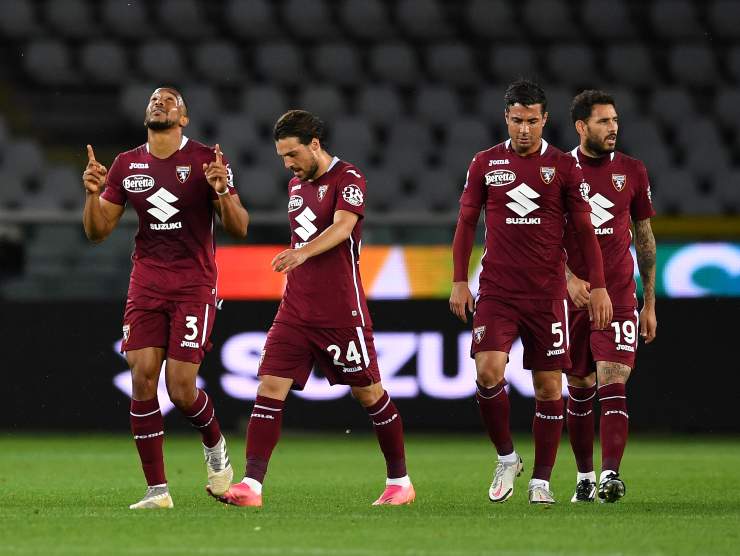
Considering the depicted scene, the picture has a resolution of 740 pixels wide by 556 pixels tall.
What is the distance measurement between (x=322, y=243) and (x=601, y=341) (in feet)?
5.52

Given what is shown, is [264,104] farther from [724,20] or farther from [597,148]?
[597,148]

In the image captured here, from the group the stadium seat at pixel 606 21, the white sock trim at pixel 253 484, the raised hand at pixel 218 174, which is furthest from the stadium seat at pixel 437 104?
the white sock trim at pixel 253 484

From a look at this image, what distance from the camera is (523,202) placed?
24.8 ft

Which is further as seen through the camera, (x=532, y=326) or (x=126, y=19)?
(x=126, y=19)

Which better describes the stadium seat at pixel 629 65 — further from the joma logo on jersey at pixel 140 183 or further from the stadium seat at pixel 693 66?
the joma logo on jersey at pixel 140 183

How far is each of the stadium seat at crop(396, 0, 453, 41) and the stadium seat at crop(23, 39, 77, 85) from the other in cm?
407

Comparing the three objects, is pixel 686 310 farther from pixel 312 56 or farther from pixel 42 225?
pixel 312 56

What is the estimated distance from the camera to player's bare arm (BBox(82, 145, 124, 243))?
23.4 ft

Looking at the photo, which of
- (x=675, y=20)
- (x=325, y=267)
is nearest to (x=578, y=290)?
(x=325, y=267)

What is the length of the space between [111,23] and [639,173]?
11295 millimetres

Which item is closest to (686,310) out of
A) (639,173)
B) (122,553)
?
(639,173)

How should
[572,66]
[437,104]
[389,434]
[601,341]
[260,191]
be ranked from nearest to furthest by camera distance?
[389,434] → [601,341] → [260,191] → [437,104] → [572,66]

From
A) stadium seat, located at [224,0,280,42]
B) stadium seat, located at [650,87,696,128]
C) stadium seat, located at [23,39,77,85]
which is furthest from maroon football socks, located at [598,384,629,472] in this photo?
stadium seat, located at [23,39,77,85]

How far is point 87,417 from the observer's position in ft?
40.8
